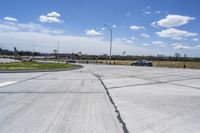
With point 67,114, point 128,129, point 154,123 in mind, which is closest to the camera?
point 128,129

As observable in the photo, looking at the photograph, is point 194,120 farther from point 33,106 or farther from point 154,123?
point 33,106

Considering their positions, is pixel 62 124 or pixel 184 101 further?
pixel 184 101

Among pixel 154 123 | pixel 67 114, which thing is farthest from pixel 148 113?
pixel 67 114

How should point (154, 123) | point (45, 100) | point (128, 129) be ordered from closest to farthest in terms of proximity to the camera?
1. point (128, 129)
2. point (154, 123)
3. point (45, 100)

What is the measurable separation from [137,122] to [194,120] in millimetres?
1663

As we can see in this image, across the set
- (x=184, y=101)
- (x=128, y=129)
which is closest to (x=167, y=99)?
(x=184, y=101)

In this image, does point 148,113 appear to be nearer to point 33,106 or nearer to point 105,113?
point 105,113

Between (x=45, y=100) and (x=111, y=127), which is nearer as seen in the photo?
(x=111, y=127)

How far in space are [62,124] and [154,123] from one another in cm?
241

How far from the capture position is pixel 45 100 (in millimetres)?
9250

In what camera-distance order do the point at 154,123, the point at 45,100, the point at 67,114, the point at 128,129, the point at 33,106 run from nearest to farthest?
the point at 128,129
the point at 154,123
the point at 67,114
the point at 33,106
the point at 45,100

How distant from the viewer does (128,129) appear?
5609mm

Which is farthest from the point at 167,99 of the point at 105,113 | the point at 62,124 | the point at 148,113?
the point at 62,124

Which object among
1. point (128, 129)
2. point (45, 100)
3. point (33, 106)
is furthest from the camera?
point (45, 100)
